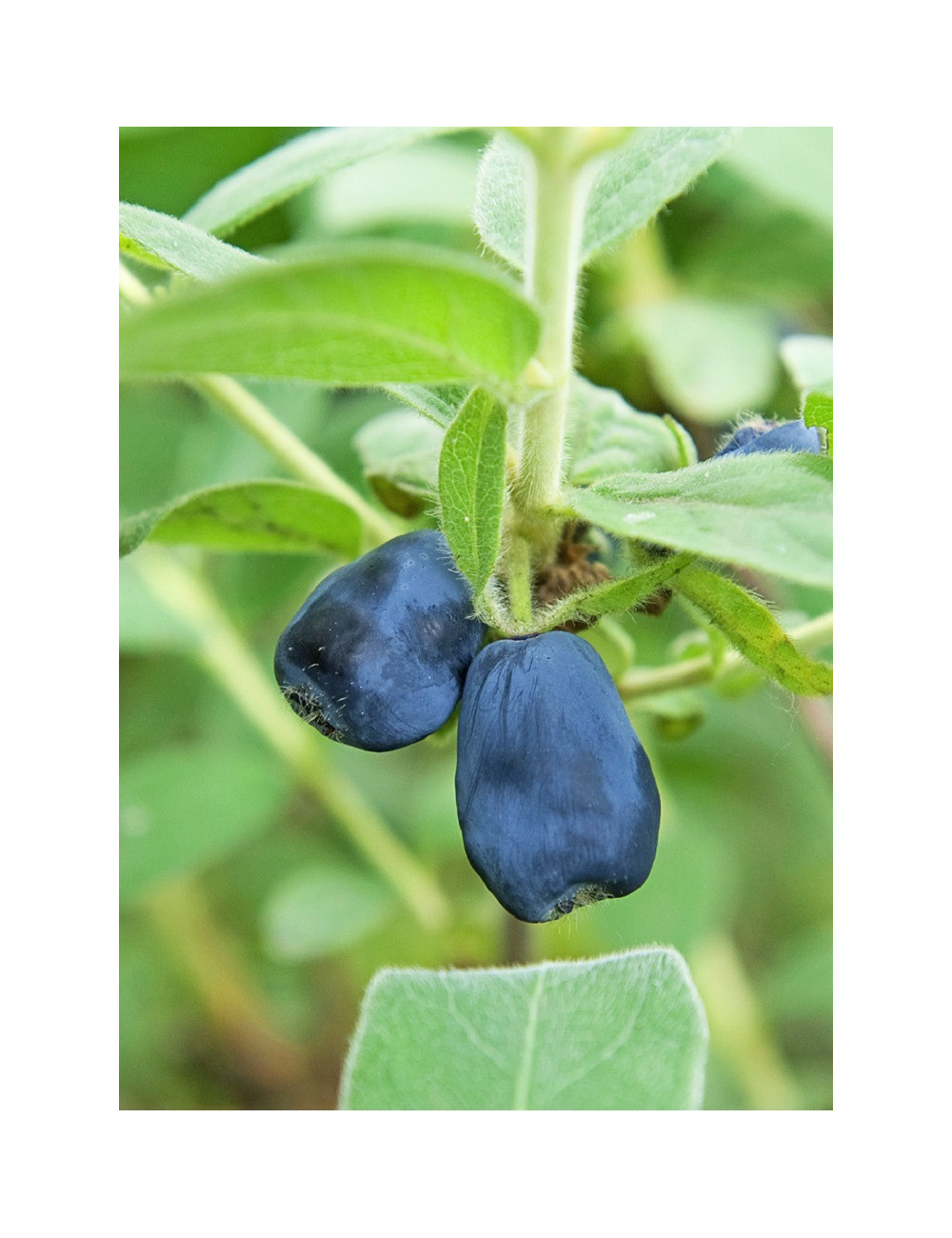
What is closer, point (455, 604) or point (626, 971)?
point (455, 604)

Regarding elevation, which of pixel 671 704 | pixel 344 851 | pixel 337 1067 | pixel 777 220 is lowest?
pixel 337 1067

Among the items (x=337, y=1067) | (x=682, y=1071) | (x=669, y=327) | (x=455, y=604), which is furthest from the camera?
(x=337, y=1067)

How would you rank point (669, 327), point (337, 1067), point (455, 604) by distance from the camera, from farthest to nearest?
point (337, 1067) → point (669, 327) → point (455, 604)

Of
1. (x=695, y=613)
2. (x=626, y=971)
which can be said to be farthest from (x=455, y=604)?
(x=626, y=971)

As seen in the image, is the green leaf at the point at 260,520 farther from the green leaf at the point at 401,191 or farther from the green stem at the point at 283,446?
the green leaf at the point at 401,191

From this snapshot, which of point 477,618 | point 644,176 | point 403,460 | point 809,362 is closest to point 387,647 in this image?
point 477,618
